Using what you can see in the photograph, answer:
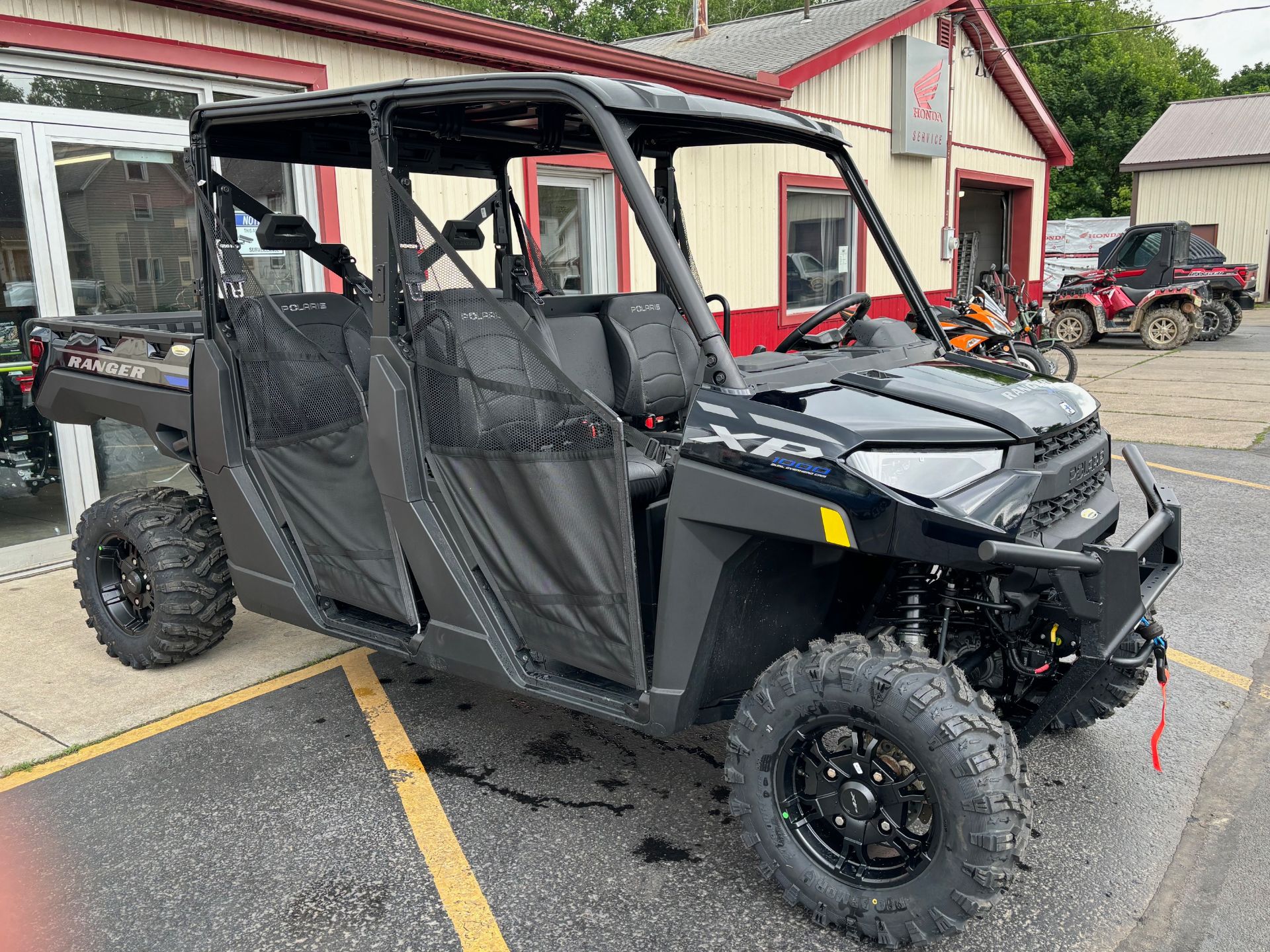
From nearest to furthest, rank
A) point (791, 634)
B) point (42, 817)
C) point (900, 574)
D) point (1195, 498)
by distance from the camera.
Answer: point (900, 574)
point (791, 634)
point (42, 817)
point (1195, 498)

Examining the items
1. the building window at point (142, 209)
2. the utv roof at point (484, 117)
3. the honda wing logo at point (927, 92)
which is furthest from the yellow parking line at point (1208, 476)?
the honda wing logo at point (927, 92)

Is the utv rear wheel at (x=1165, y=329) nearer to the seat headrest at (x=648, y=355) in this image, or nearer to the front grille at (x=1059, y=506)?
the seat headrest at (x=648, y=355)

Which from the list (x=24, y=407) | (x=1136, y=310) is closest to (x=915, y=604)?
(x=24, y=407)

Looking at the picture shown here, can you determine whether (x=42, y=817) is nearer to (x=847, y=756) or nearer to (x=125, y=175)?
(x=847, y=756)

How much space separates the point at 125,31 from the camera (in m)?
5.95

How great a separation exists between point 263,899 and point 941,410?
2304mm

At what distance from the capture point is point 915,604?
283 centimetres

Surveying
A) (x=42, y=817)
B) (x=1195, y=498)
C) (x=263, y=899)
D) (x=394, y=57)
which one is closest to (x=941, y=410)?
(x=263, y=899)

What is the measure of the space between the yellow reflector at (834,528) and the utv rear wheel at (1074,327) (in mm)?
17507

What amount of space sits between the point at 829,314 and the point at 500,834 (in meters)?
2.18

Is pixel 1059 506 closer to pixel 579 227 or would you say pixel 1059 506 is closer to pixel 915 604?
pixel 915 604

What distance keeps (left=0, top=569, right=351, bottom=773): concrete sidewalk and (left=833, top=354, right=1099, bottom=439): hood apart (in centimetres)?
304

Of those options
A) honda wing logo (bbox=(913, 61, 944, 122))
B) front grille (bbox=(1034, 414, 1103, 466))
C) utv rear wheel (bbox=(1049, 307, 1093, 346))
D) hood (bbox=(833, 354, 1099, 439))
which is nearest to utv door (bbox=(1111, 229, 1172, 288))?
utv rear wheel (bbox=(1049, 307, 1093, 346))

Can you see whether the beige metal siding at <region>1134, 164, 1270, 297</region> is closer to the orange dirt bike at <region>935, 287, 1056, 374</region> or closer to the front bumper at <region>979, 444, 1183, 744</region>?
the orange dirt bike at <region>935, 287, 1056, 374</region>
